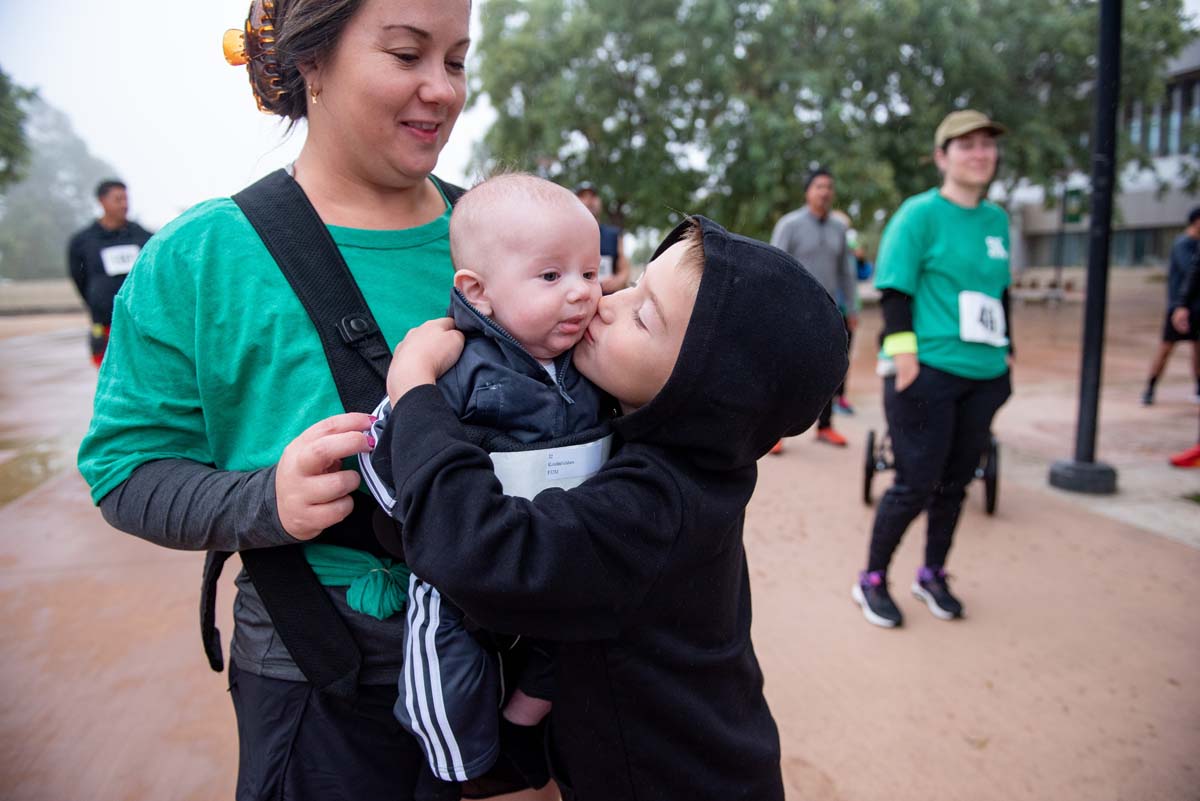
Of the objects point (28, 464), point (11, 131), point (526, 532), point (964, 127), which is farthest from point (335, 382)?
point (11, 131)

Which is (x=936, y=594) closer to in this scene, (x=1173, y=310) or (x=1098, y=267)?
(x=1098, y=267)

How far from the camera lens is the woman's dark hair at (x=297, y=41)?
1.18 metres

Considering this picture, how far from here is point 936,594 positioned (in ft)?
11.7

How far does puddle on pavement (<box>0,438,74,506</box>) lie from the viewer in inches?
221

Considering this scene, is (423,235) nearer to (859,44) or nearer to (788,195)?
(788,195)

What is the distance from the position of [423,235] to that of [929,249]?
2694mm

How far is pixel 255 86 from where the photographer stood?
1347 millimetres

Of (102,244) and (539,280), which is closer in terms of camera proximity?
(539,280)

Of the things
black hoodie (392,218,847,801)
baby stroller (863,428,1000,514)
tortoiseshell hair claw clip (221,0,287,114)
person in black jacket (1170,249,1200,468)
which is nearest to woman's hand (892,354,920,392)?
baby stroller (863,428,1000,514)

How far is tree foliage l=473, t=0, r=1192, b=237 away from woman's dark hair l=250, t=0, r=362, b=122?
542 inches

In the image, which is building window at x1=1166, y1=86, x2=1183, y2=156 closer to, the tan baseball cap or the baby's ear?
the tan baseball cap

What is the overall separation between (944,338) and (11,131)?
1864 cm

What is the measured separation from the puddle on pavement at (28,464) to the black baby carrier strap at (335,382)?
5.29m

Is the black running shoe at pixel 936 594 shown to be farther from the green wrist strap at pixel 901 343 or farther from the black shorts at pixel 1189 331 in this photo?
the black shorts at pixel 1189 331
